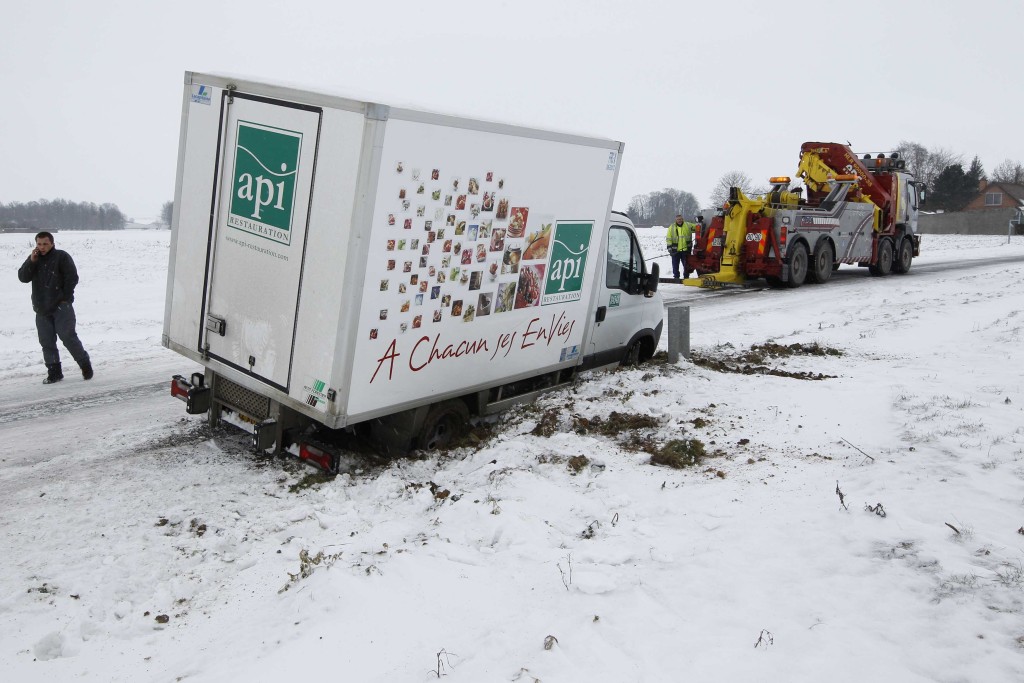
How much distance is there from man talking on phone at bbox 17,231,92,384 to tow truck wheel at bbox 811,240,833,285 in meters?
16.0

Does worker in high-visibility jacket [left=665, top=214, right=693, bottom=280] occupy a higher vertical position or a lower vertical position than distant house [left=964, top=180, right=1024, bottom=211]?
lower

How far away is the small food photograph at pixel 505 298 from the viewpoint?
6691 mm

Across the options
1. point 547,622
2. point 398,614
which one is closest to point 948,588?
point 547,622

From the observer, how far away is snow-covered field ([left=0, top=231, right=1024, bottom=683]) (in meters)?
3.72

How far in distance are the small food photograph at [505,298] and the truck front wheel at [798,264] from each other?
41.7 ft

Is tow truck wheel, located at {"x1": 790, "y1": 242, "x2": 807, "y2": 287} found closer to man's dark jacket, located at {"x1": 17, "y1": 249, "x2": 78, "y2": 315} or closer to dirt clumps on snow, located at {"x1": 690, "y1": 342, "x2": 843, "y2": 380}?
dirt clumps on snow, located at {"x1": 690, "y1": 342, "x2": 843, "y2": 380}

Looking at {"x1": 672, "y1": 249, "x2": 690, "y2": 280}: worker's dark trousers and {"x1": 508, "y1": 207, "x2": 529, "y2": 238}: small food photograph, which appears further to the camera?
{"x1": 672, "y1": 249, "x2": 690, "y2": 280}: worker's dark trousers

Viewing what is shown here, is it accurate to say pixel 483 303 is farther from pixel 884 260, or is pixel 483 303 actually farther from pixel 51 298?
pixel 884 260

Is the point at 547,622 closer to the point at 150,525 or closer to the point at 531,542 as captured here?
the point at 531,542

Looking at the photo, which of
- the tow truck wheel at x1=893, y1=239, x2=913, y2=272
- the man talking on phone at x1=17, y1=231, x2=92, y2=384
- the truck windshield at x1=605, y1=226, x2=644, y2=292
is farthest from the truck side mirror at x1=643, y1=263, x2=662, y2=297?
the tow truck wheel at x1=893, y1=239, x2=913, y2=272

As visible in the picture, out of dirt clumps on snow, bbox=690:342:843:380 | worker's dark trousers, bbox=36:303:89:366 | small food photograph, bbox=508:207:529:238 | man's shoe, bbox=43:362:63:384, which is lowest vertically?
man's shoe, bbox=43:362:63:384

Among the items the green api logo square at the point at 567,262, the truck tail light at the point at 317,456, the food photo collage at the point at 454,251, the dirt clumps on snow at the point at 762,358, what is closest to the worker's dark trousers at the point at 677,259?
the dirt clumps on snow at the point at 762,358

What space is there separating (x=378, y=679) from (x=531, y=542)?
55.8 inches

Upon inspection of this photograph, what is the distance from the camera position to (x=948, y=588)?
13.0 ft
